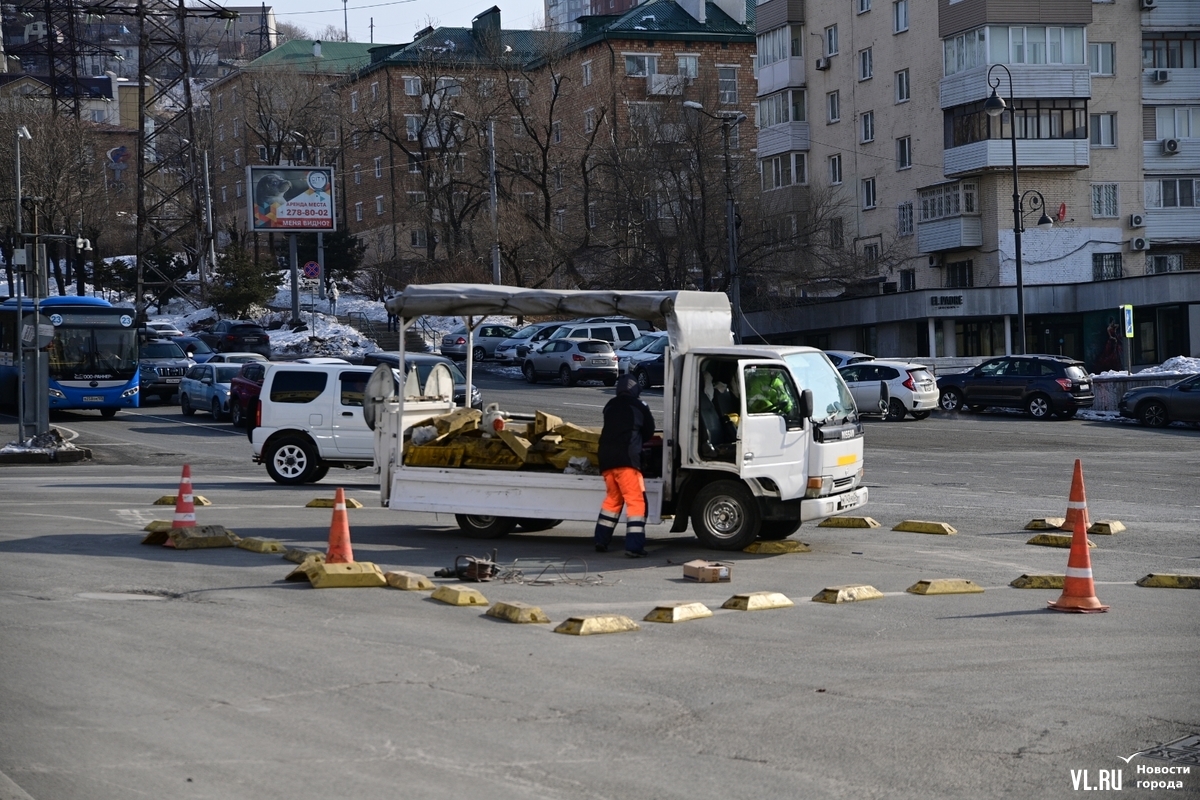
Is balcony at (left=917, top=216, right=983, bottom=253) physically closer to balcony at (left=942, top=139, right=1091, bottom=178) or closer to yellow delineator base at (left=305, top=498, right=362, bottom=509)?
balcony at (left=942, top=139, right=1091, bottom=178)

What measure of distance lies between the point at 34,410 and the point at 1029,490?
743 inches

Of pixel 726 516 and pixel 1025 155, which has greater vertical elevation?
pixel 1025 155

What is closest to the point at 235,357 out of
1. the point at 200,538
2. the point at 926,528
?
the point at 200,538

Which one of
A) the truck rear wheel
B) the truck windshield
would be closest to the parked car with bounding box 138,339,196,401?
the truck rear wheel

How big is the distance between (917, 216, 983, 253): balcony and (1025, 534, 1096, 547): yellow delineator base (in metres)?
44.1

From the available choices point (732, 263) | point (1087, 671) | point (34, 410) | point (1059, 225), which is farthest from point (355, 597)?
point (1059, 225)

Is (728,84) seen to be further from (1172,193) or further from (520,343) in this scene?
(520,343)

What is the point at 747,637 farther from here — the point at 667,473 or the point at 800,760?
the point at 667,473

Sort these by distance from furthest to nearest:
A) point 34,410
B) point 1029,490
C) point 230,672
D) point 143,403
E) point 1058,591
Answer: point 143,403, point 34,410, point 1029,490, point 1058,591, point 230,672

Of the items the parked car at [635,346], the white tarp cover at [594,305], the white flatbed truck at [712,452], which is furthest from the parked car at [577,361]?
the white flatbed truck at [712,452]

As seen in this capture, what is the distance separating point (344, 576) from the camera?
11430mm

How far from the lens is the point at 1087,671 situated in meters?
8.45

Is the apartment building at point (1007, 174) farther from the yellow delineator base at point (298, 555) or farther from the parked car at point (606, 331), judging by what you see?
the yellow delineator base at point (298, 555)

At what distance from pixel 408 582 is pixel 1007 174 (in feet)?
163
